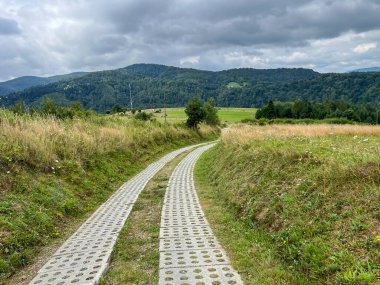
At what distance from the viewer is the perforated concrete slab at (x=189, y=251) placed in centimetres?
514

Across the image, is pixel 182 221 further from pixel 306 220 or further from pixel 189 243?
pixel 306 220

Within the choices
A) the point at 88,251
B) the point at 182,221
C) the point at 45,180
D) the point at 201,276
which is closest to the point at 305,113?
the point at 182,221

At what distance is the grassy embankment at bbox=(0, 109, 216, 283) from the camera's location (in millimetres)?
6873

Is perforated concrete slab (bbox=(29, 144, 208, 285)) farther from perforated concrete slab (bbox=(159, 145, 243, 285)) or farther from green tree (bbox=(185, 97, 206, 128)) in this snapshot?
green tree (bbox=(185, 97, 206, 128))

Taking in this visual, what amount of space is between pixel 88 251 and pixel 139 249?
1040 millimetres

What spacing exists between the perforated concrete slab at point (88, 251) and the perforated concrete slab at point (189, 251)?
1143 mm

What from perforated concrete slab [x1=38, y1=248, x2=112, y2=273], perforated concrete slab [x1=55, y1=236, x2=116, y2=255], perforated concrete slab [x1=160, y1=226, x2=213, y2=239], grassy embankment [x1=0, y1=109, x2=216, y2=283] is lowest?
perforated concrete slab [x1=160, y1=226, x2=213, y2=239]

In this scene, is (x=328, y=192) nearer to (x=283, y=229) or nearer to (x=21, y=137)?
(x=283, y=229)

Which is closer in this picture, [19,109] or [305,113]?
[19,109]

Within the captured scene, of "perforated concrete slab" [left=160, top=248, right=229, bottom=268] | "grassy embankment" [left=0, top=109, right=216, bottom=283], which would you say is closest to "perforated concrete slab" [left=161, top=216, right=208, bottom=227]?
"perforated concrete slab" [left=160, top=248, right=229, bottom=268]

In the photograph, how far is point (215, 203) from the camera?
10531 millimetres

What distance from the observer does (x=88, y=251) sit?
650 cm

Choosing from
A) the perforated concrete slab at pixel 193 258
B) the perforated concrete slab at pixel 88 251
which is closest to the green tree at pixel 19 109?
the perforated concrete slab at pixel 88 251

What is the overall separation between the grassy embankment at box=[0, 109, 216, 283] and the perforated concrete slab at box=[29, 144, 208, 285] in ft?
1.85
